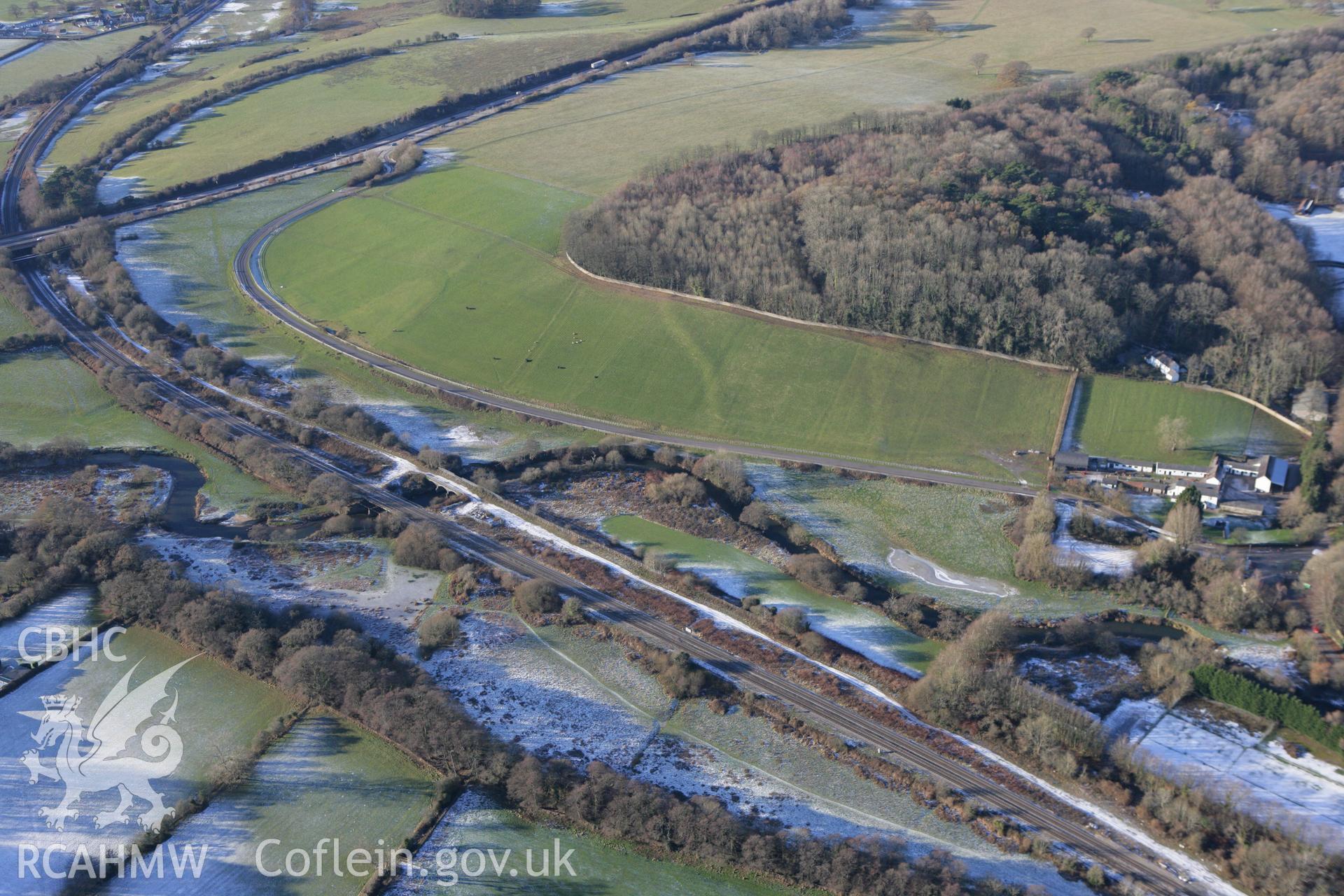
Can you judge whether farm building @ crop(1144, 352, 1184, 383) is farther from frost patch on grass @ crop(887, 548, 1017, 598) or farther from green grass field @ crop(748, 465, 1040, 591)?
frost patch on grass @ crop(887, 548, 1017, 598)

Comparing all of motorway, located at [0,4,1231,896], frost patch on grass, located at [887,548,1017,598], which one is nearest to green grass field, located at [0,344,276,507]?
motorway, located at [0,4,1231,896]

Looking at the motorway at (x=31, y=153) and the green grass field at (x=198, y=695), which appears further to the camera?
the motorway at (x=31, y=153)

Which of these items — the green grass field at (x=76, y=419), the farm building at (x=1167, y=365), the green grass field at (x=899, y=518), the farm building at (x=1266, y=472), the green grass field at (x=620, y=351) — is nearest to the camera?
the green grass field at (x=899, y=518)

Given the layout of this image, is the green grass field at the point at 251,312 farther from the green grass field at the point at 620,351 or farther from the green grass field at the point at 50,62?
the green grass field at the point at 50,62

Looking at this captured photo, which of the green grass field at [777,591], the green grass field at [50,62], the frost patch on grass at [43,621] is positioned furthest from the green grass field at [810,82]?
the green grass field at [50,62]

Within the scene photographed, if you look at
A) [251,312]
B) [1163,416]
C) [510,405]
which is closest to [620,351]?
[510,405]

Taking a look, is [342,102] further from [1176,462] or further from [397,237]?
[1176,462]

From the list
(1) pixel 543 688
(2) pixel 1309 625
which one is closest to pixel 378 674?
(1) pixel 543 688
